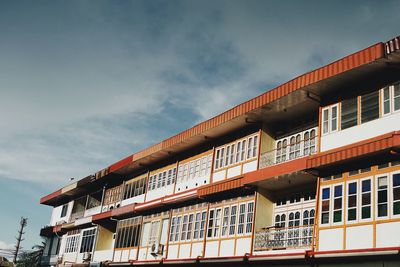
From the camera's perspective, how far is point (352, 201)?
17375 millimetres

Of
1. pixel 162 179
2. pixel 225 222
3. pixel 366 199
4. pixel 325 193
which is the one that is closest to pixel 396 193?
pixel 366 199

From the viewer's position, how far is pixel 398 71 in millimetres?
17438

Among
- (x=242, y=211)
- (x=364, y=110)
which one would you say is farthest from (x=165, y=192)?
(x=364, y=110)

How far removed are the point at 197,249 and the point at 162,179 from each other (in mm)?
7944

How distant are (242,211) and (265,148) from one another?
3.30m

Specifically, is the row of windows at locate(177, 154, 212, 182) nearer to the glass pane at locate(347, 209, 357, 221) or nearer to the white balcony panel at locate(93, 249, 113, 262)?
the white balcony panel at locate(93, 249, 113, 262)

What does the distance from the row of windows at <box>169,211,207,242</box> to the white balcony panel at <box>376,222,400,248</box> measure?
11.8 m

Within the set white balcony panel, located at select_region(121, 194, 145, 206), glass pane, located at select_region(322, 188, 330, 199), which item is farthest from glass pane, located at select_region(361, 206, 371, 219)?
white balcony panel, located at select_region(121, 194, 145, 206)

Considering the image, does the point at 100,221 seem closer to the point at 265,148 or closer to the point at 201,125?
the point at 201,125

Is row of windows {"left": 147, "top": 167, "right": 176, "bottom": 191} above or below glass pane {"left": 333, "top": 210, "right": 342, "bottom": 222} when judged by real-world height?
above

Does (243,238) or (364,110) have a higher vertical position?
(364,110)

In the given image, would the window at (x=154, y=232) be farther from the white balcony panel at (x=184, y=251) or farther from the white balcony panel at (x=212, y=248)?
the white balcony panel at (x=212, y=248)

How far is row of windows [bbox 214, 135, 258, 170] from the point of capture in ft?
80.3

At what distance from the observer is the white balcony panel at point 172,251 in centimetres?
2758
